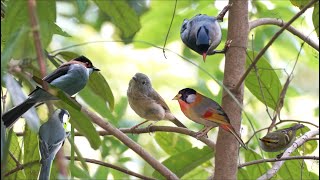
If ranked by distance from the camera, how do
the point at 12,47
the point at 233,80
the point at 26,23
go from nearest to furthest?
1. the point at 12,47
2. the point at 26,23
3. the point at 233,80

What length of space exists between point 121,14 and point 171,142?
771 mm

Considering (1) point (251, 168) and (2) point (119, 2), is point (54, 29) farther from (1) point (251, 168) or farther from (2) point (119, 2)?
(1) point (251, 168)

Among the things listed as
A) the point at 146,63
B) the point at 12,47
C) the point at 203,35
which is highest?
the point at 146,63

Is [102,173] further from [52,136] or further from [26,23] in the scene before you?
[26,23]

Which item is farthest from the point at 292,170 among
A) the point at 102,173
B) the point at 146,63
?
the point at 146,63

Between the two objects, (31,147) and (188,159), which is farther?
(188,159)

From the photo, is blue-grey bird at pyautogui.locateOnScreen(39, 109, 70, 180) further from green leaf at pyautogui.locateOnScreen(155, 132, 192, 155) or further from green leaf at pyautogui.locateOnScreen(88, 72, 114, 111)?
green leaf at pyautogui.locateOnScreen(155, 132, 192, 155)

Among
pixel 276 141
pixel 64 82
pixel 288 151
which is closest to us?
pixel 64 82

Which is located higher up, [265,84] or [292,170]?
[265,84]

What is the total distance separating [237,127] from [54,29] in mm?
462

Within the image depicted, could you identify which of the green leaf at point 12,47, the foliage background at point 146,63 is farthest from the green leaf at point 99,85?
the green leaf at point 12,47

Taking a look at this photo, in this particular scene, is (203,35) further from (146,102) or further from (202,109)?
(146,102)

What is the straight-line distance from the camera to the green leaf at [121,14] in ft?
4.04

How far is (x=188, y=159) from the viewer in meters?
1.73
